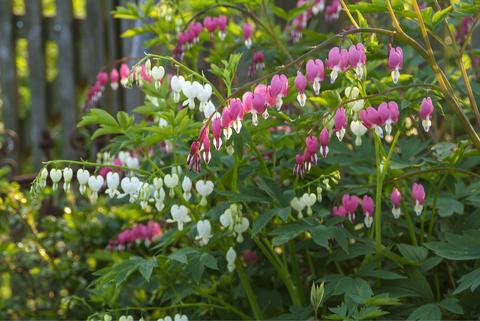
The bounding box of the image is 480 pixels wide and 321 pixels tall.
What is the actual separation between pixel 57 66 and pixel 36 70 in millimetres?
227

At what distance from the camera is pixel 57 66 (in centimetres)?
560

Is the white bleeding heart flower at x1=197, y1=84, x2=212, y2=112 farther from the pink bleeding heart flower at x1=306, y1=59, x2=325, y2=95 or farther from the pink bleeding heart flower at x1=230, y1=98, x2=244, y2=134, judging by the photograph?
the pink bleeding heart flower at x1=306, y1=59, x2=325, y2=95

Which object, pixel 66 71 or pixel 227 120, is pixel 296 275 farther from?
pixel 66 71

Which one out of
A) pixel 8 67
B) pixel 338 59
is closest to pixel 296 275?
pixel 338 59

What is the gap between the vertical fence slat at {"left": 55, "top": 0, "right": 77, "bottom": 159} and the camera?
215 inches

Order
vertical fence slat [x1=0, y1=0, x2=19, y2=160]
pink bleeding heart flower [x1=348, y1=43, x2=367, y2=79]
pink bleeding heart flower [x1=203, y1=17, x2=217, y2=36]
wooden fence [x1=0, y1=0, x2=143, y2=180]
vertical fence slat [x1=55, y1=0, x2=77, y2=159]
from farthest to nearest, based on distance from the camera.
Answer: vertical fence slat [x1=0, y1=0, x2=19, y2=160] < vertical fence slat [x1=55, y1=0, x2=77, y2=159] < wooden fence [x1=0, y1=0, x2=143, y2=180] < pink bleeding heart flower [x1=203, y1=17, x2=217, y2=36] < pink bleeding heart flower [x1=348, y1=43, x2=367, y2=79]

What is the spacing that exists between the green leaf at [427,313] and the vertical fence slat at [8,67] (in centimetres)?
433

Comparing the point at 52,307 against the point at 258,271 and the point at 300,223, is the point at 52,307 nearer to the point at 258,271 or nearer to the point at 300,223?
the point at 258,271

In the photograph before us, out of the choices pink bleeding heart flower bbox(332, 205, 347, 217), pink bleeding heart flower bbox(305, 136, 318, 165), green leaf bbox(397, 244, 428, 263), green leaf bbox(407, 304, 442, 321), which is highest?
pink bleeding heart flower bbox(305, 136, 318, 165)

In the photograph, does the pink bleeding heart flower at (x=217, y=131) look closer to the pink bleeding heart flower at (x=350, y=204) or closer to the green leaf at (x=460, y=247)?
the pink bleeding heart flower at (x=350, y=204)

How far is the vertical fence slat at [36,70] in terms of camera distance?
5.70 m

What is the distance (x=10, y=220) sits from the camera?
3.72 meters

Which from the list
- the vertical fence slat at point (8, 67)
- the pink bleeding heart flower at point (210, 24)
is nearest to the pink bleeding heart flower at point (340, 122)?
the pink bleeding heart flower at point (210, 24)

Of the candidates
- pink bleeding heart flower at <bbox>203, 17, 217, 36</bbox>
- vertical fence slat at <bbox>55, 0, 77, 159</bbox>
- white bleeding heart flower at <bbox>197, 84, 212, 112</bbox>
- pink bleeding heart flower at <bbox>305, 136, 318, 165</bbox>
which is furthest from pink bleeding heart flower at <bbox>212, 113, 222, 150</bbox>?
vertical fence slat at <bbox>55, 0, 77, 159</bbox>
